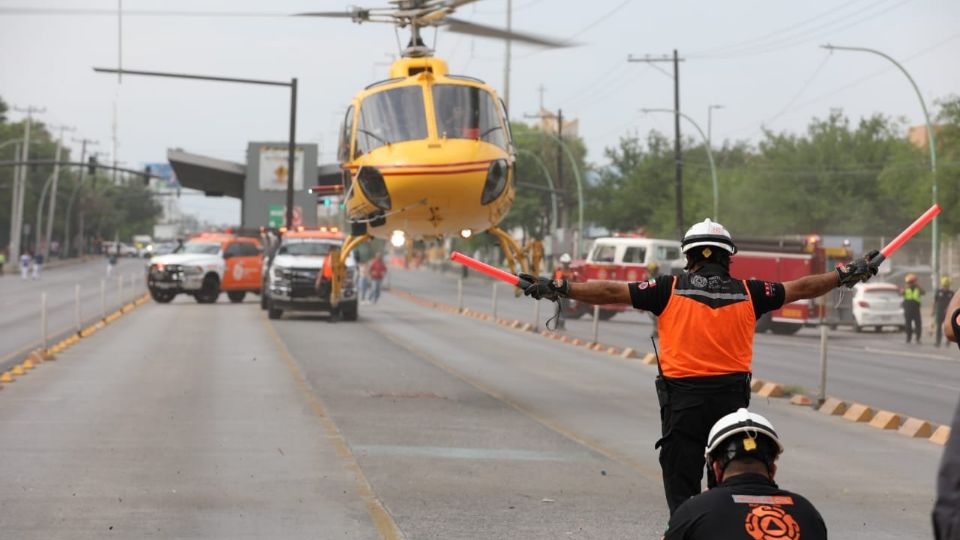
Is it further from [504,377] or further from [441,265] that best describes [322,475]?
[441,265]

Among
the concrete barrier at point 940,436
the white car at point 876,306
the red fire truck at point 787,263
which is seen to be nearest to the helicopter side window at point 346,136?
the concrete barrier at point 940,436

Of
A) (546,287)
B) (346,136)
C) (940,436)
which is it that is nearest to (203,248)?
(346,136)

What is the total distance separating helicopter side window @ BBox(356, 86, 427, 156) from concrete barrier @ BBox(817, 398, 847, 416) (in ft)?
20.1

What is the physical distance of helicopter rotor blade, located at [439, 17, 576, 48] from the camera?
60.1 feet

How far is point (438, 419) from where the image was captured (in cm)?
1614

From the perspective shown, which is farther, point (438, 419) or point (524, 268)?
point (524, 268)

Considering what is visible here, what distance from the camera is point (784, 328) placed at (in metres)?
43.1

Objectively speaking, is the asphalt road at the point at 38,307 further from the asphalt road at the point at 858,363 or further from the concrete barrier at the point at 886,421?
the concrete barrier at the point at 886,421

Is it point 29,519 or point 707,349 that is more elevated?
point 707,349

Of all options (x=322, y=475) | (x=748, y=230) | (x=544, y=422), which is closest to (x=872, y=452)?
(x=544, y=422)

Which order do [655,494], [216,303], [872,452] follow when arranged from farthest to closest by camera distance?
[216,303], [872,452], [655,494]

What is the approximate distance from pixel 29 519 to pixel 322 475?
2.81 metres

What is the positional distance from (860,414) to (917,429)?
1548 millimetres

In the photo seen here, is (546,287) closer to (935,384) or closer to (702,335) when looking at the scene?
(702,335)
